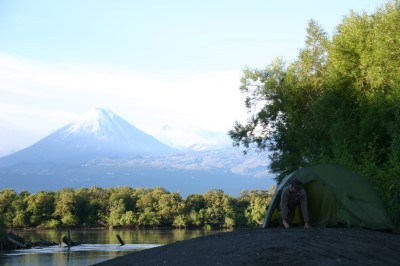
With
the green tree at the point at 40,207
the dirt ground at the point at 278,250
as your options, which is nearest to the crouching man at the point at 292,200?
the dirt ground at the point at 278,250

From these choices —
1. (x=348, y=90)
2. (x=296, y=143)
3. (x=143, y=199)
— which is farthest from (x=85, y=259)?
(x=143, y=199)

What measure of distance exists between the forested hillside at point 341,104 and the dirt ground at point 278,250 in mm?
7911

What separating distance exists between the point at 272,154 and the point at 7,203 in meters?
87.0

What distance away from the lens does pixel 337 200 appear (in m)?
20.1

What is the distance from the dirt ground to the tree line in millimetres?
95122

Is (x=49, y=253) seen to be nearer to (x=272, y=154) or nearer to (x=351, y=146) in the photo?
(x=272, y=154)

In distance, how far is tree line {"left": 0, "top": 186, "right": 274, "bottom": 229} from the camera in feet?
376

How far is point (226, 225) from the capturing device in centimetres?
11194

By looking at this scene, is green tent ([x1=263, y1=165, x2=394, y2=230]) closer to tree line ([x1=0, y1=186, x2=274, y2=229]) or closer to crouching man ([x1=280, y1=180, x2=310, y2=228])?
crouching man ([x1=280, y1=180, x2=310, y2=228])

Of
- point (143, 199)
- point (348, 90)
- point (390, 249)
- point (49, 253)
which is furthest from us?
point (143, 199)

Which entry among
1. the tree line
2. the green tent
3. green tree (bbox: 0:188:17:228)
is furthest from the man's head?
green tree (bbox: 0:188:17:228)

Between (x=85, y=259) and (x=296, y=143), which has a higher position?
(x=296, y=143)

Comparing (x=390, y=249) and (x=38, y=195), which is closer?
(x=390, y=249)

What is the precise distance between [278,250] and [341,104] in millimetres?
20944
